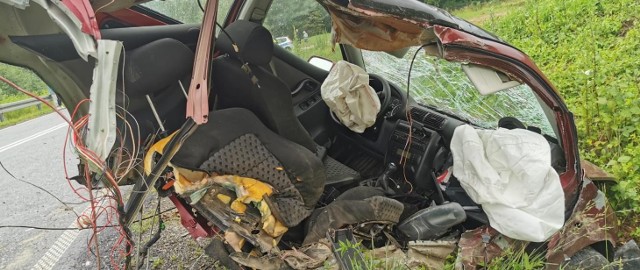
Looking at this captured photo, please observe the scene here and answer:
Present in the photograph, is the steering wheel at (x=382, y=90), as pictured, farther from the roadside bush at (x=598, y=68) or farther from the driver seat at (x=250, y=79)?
the roadside bush at (x=598, y=68)

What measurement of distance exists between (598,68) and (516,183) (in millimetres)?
2882

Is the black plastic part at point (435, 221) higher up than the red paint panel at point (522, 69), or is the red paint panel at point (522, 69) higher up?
the red paint panel at point (522, 69)

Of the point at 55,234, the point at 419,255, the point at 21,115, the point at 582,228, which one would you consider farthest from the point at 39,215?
the point at 21,115

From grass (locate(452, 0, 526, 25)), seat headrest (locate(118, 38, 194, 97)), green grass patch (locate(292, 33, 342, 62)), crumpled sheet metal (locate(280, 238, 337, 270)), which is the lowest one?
grass (locate(452, 0, 526, 25))

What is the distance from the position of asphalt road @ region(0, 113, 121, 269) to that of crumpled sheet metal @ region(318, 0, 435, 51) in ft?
5.23

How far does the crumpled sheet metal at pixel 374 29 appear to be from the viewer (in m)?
2.04

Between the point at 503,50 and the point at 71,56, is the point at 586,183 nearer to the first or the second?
the point at 503,50

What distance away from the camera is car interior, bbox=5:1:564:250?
217 cm

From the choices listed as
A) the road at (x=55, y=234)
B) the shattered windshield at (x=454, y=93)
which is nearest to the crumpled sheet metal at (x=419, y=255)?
the shattered windshield at (x=454, y=93)

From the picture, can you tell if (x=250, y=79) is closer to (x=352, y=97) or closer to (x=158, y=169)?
(x=158, y=169)

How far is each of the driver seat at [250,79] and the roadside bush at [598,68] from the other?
2249 mm

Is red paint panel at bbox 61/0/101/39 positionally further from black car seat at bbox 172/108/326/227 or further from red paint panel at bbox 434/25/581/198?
red paint panel at bbox 434/25/581/198

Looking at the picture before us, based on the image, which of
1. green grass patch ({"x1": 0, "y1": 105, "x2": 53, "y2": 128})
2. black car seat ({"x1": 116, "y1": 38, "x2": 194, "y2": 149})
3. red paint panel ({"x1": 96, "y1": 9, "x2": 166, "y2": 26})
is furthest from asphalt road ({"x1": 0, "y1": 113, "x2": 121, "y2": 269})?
green grass patch ({"x1": 0, "y1": 105, "x2": 53, "y2": 128})

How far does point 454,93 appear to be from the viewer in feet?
10.6
